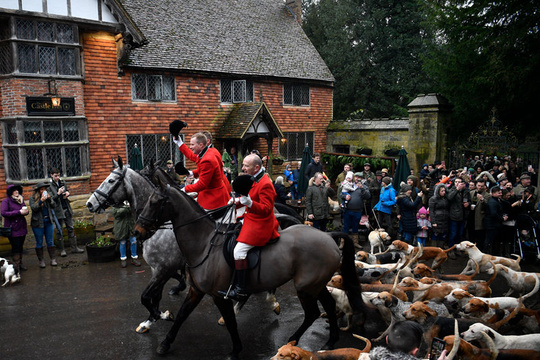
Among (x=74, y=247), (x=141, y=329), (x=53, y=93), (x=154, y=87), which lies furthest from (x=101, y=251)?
(x=154, y=87)

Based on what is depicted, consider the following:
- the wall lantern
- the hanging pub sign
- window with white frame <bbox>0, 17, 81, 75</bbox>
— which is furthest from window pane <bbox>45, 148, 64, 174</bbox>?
window with white frame <bbox>0, 17, 81, 75</bbox>

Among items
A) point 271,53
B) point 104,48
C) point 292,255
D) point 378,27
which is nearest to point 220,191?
point 292,255

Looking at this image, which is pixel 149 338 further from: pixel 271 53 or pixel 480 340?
pixel 271 53

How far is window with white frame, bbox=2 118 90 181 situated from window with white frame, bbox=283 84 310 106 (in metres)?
11.0

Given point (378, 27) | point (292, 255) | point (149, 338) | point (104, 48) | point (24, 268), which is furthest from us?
point (378, 27)

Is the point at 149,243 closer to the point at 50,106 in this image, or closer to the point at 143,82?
the point at 50,106

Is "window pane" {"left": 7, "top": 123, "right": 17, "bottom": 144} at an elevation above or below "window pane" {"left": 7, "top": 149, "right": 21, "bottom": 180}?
above

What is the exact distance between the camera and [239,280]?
5570mm

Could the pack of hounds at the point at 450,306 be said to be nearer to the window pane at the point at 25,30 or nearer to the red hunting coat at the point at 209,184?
the red hunting coat at the point at 209,184

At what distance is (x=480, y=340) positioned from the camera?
5.00 m

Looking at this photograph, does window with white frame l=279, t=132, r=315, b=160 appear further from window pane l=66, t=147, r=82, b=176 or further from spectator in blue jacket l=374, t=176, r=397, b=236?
spectator in blue jacket l=374, t=176, r=397, b=236

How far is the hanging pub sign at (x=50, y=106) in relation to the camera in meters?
13.8

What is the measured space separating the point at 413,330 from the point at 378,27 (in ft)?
111

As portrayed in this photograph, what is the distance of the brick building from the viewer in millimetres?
13812
